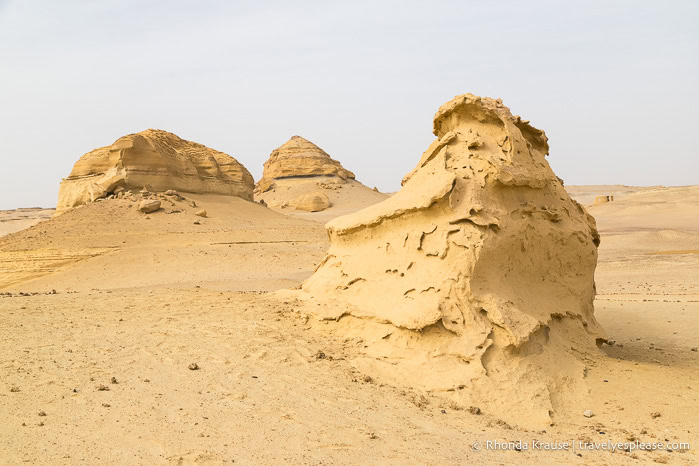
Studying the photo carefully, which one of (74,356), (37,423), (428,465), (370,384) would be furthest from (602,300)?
(37,423)

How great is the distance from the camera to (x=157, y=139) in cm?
2342

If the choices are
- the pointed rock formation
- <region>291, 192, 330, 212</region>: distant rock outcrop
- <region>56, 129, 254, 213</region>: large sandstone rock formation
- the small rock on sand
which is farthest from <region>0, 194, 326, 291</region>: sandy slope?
the pointed rock formation

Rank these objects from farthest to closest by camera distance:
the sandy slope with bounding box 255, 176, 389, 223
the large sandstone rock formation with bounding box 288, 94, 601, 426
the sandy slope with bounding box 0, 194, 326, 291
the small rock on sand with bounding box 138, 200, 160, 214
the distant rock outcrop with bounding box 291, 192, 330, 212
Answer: the sandy slope with bounding box 255, 176, 389, 223 → the distant rock outcrop with bounding box 291, 192, 330, 212 → the small rock on sand with bounding box 138, 200, 160, 214 → the sandy slope with bounding box 0, 194, 326, 291 → the large sandstone rock formation with bounding box 288, 94, 601, 426

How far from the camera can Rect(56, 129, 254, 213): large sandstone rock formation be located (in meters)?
21.5

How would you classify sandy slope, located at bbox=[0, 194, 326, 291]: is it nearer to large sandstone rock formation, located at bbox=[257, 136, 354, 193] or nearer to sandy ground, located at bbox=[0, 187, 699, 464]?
Result: sandy ground, located at bbox=[0, 187, 699, 464]

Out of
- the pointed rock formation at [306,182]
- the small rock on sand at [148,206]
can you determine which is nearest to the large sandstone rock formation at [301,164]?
the pointed rock formation at [306,182]

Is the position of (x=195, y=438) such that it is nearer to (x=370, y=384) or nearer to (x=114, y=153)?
(x=370, y=384)

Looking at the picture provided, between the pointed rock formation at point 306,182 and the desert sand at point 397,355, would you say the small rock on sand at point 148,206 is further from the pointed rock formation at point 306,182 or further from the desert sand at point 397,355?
the pointed rock formation at point 306,182

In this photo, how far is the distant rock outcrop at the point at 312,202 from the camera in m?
40.2

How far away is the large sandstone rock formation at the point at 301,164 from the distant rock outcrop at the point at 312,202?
6.98 metres

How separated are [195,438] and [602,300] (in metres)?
8.97

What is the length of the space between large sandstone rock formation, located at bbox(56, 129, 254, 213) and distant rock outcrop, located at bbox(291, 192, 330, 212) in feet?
50.0

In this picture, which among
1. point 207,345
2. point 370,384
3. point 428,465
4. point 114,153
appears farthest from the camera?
point 114,153

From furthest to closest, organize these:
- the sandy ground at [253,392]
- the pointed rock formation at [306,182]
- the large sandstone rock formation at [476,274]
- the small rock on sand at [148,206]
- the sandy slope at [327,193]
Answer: the pointed rock formation at [306,182] → the sandy slope at [327,193] → the small rock on sand at [148,206] → the large sandstone rock formation at [476,274] → the sandy ground at [253,392]
